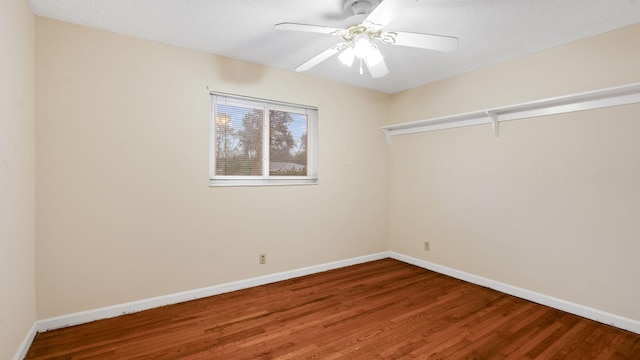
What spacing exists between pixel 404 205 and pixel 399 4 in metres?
3.18

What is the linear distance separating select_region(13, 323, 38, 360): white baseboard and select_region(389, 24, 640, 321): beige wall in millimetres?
3952

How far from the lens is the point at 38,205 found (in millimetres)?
2389

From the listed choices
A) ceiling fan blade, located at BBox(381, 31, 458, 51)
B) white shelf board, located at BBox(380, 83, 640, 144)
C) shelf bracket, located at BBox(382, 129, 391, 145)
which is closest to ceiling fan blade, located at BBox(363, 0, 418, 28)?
ceiling fan blade, located at BBox(381, 31, 458, 51)

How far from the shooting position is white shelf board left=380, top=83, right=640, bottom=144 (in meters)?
2.47

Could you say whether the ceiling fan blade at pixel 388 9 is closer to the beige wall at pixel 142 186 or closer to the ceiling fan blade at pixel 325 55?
the ceiling fan blade at pixel 325 55

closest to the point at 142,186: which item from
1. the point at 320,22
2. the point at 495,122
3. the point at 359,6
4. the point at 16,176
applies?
the point at 16,176

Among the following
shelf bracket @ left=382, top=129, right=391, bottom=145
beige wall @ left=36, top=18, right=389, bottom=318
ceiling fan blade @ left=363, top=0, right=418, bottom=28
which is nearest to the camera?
ceiling fan blade @ left=363, top=0, right=418, bottom=28

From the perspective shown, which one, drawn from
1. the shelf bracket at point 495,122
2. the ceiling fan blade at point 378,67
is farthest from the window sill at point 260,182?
the shelf bracket at point 495,122

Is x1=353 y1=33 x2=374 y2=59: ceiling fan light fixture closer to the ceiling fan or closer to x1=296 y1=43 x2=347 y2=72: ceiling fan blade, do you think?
the ceiling fan

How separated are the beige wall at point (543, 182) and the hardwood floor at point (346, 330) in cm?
40

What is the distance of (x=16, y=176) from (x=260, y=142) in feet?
6.68

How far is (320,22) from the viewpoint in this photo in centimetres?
244

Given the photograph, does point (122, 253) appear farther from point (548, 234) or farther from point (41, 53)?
point (548, 234)

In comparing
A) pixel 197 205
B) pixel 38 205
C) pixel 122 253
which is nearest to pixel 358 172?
pixel 197 205
